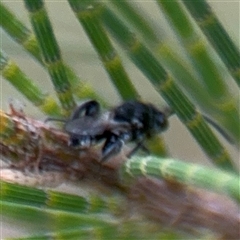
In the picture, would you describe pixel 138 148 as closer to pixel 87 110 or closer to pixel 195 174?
pixel 87 110

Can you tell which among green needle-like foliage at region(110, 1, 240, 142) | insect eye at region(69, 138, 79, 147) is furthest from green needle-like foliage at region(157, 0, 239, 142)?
insect eye at region(69, 138, 79, 147)

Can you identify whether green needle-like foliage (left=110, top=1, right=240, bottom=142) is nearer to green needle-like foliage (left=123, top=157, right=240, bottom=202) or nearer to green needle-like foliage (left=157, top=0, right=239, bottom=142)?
green needle-like foliage (left=157, top=0, right=239, bottom=142)

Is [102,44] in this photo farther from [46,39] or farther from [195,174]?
[195,174]

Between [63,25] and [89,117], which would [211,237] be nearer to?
[89,117]

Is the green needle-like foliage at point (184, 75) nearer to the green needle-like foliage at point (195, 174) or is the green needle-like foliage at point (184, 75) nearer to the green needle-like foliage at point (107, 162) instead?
the green needle-like foliage at point (107, 162)

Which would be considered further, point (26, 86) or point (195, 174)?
point (26, 86)

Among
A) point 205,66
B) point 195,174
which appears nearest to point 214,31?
point 205,66

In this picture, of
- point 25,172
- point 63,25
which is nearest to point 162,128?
point 25,172
